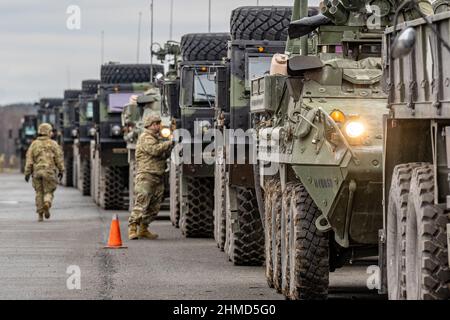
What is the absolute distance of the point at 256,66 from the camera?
1869 cm

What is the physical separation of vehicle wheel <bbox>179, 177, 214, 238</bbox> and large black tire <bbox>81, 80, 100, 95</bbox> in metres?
24.4

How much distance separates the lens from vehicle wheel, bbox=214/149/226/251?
19.7 metres

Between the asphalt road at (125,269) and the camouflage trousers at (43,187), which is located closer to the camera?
the asphalt road at (125,269)

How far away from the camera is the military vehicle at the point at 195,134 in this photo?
74.8 feet

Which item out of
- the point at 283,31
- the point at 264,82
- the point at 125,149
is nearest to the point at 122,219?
the point at 125,149

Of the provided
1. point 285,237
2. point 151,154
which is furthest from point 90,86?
point 285,237

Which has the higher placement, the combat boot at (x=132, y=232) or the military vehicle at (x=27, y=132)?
the military vehicle at (x=27, y=132)

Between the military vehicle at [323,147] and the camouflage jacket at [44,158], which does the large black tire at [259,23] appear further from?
the camouflage jacket at [44,158]

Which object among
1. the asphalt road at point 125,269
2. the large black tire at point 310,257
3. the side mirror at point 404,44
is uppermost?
the side mirror at point 404,44

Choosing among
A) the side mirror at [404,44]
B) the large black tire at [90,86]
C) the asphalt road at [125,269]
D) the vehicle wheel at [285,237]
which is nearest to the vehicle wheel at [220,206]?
the asphalt road at [125,269]

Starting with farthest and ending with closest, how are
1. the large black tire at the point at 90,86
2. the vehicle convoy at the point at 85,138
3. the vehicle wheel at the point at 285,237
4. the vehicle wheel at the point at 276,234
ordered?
1. the large black tire at the point at 90,86
2. the vehicle convoy at the point at 85,138
3. the vehicle wheel at the point at 276,234
4. the vehicle wheel at the point at 285,237

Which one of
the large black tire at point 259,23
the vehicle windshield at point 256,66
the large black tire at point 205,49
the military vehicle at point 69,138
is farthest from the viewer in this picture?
the military vehicle at point 69,138

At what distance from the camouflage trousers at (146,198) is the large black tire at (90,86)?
78.8 feet
